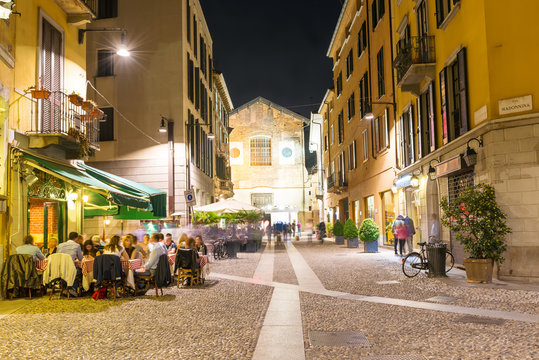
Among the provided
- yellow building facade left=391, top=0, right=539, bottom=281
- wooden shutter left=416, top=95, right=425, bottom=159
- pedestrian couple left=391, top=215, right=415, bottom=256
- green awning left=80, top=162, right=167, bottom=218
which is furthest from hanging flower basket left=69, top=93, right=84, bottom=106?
pedestrian couple left=391, top=215, right=415, bottom=256

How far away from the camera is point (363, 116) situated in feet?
92.1

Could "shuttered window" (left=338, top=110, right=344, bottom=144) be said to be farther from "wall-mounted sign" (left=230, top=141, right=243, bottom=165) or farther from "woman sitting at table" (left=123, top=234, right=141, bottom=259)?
"woman sitting at table" (left=123, top=234, right=141, bottom=259)

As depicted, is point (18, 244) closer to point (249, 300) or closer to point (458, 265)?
point (249, 300)

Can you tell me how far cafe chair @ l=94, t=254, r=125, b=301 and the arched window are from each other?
47.4 m

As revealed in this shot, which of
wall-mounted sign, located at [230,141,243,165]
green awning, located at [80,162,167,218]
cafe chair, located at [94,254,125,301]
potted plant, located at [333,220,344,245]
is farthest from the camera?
wall-mounted sign, located at [230,141,243,165]

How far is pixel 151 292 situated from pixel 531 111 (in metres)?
9.38

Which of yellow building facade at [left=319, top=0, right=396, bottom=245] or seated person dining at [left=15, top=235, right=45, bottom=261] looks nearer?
seated person dining at [left=15, top=235, right=45, bottom=261]

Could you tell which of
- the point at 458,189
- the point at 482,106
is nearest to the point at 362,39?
the point at 458,189

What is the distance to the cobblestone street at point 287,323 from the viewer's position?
19.2 ft

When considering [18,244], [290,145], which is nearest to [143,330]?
[18,244]

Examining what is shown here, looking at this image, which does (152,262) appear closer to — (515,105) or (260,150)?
(515,105)

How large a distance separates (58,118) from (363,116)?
18523 millimetres

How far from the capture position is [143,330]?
711 cm

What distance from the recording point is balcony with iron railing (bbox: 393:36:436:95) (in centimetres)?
1636
